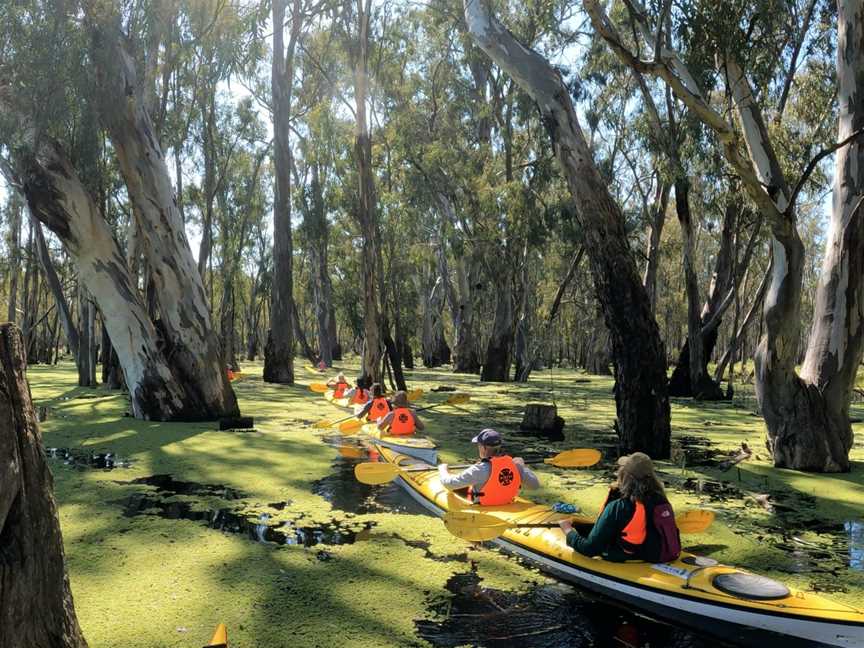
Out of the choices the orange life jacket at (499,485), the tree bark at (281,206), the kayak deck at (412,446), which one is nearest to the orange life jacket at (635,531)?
the orange life jacket at (499,485)

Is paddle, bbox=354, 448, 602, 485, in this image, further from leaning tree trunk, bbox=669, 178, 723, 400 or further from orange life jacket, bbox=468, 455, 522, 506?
leaning tree trunk, bbox=669, 178, 723, 400

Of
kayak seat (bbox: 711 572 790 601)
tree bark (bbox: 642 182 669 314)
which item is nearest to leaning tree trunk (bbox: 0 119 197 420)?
kayak seat (bbox: 711 572 790 601)

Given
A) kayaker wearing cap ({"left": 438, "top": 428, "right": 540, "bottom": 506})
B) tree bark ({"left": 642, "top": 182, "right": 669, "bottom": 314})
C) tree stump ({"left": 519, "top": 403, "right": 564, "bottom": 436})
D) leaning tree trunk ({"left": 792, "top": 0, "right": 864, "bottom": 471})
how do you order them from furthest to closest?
tree bark ({"left": 642, "top": 182, "right": 669, "bottom": 314}) < tree stump ({"left": 519, "top": 403, "right": 564, "bottom": 436}) < leaning tree trunk ({"left": 792, "top": 0, "right": 864, "bottom": 471}) < kayaker wearing cap ({"left": 438, "top": 428, "right": 540, "bottom": 506})

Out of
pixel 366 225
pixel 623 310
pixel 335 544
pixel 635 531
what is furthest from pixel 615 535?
pixel 366 225

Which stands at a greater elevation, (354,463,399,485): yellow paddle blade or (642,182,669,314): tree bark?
(642,182,669,314): tree bark

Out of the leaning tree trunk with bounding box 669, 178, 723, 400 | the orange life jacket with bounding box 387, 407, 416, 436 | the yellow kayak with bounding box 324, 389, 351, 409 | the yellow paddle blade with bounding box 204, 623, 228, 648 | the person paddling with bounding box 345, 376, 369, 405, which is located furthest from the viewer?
the leaning tree trunk with bounding box 669, 178, 723, 400

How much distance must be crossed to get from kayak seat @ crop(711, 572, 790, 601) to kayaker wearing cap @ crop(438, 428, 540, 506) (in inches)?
70.8

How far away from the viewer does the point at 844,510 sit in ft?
18.4

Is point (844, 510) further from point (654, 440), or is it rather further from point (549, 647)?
point (549, 647)

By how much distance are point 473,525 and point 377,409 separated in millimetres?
5491

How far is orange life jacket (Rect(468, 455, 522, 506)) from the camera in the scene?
202 inches

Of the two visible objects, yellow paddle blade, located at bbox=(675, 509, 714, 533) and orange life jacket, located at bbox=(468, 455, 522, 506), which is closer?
yellow paddle blade, located at bbox=(675, 509, 714, 533)

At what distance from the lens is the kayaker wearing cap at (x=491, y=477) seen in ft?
16.8

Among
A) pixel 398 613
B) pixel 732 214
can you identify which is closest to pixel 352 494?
pixel 398 613
